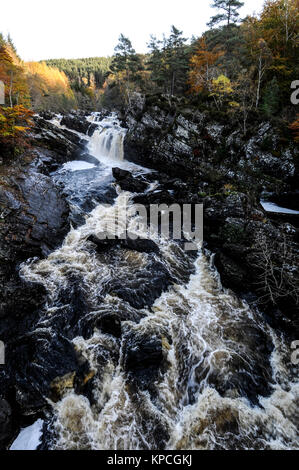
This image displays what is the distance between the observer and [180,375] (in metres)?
6.60

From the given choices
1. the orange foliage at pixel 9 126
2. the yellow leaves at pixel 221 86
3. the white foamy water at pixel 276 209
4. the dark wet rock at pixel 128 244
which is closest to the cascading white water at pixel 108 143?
the yellow leaves at pixel 221 86

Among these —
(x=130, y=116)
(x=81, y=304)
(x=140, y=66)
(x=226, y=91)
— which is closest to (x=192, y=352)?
(x=81, y=304)

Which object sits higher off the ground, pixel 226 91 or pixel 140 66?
pixel 140 66

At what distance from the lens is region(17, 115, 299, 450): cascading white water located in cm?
Answer: 534

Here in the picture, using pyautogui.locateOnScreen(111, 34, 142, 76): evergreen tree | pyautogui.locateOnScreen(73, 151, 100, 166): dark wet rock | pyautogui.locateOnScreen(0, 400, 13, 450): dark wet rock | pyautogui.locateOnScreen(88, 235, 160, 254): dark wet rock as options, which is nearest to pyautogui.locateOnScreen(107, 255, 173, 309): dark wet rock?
pyautogui.locateOnScreen(88, 235, 160, 254): dark wet rock

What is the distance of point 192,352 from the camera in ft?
23.4

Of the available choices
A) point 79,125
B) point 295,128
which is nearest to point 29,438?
point 295,128

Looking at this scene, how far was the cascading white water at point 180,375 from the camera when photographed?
5340 millimetres

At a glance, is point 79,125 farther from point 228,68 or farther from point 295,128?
point 295,128

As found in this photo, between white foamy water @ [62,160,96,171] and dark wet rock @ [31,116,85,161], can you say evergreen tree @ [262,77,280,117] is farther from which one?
dark wet rock @ [31,116,85,161]

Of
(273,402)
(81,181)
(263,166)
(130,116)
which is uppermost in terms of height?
(130,116)

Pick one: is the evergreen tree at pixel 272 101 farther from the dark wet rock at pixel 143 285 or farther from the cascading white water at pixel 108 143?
the dark wet rock at pixel 143 285
